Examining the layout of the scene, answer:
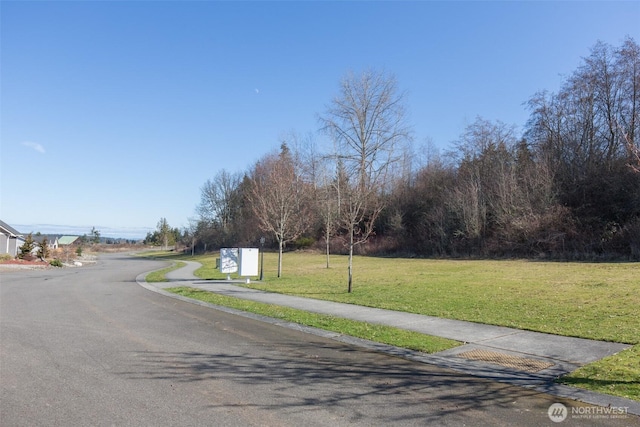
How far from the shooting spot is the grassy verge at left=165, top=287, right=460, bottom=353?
7.31m

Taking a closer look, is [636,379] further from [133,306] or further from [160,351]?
[133,306]

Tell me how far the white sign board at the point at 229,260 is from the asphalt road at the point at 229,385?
1198 cm

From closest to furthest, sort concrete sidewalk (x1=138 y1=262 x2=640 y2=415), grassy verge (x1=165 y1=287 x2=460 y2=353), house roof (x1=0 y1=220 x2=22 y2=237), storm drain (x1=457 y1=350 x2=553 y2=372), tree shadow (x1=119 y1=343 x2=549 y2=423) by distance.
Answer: tree shadow (x1=119 y1=343 x2=549 y2=423) < concrete sidewalk (x1=138 y1=262 x2=640 y2=415) < storm drain (x1=457 y1=350 x2=553 y2=372) < grassy verge (x1=165 y1=287 x2=460 y2=353) < house roof (x1=0 y1=220 x2=22 y2=237)

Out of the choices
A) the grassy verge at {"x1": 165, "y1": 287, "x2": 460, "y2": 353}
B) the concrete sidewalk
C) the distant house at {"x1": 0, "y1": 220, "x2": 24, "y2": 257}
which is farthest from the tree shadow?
the distant house at {"x1": 0, "y1": 220, "x2": 24, "y2": 257}

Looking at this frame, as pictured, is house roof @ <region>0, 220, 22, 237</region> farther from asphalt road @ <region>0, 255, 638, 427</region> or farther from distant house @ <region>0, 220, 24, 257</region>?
asphalt road @ <region>0, 255, 638, 427</region>

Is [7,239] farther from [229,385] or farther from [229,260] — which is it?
[229,385]

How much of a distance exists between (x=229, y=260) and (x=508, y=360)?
641 inches

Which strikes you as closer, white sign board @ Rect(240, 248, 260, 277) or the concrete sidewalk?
the concrete sidewalk

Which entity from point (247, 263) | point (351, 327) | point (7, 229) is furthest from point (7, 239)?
point (351, 327)

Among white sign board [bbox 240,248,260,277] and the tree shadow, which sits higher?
white sign board [bbox 240,248,260,277]

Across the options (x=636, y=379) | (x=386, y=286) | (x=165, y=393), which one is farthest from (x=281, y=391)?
(x=386, y=286)

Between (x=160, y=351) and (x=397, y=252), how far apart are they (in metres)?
39.8

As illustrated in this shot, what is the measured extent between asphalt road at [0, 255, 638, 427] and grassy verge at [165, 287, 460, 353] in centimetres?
77

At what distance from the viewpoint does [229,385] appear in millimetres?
5199
